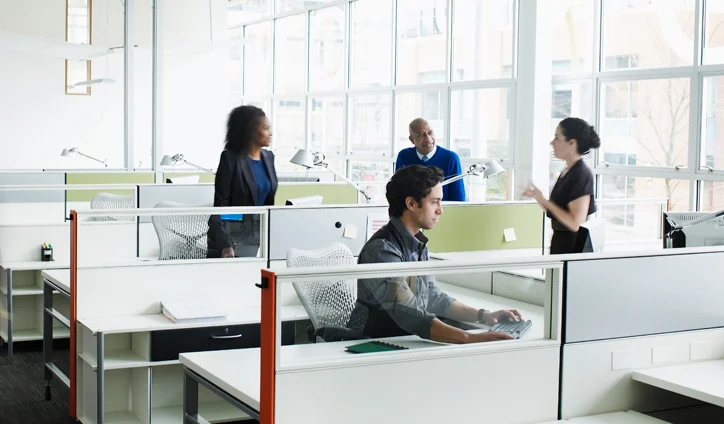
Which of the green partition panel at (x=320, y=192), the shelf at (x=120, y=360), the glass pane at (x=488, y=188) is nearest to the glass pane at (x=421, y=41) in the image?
the glass pane at (x=488, y=188)

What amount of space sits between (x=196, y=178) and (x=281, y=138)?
5.60 m

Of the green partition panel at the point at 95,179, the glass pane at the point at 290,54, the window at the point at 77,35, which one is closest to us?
the green partition panel at the point at 95,179

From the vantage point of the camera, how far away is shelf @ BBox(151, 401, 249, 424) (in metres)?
3.58

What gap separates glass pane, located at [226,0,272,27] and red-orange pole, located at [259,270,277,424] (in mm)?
10168

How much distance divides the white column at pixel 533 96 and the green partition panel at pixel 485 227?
87.6 inches

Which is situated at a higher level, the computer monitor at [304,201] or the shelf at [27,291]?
the computer monitor at [304,201]

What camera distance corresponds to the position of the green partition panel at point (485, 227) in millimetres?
4281

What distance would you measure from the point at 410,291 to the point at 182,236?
217 cm

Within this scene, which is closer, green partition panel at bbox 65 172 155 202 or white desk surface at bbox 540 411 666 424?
white desk surface at bbox 540 411 666 424

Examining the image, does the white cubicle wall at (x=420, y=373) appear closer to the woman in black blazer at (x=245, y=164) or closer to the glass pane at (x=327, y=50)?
the woman in black blazer at (x=245, y=164)

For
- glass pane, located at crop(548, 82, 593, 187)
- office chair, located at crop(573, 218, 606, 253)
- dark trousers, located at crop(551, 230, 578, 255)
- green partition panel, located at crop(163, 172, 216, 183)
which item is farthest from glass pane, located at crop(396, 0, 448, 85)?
→ office chair, located at crop(573, 218, 606, 253)

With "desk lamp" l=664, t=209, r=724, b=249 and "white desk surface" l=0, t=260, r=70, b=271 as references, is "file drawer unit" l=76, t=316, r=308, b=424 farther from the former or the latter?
"white desk surface" l=0, t=260, r=70, b=271

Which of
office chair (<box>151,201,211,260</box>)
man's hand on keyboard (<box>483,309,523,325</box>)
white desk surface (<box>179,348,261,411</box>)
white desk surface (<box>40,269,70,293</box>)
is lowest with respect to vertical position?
white desk surface (<box>179,348,261,411</box>)

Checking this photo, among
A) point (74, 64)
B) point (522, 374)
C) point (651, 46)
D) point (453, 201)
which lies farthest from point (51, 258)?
point (74, 64)
